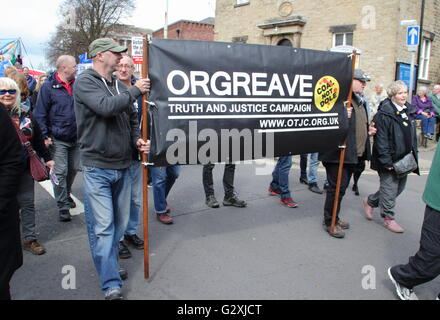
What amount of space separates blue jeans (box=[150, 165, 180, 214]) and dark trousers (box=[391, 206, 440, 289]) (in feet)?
9.29

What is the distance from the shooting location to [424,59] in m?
16.4

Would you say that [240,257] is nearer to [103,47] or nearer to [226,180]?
[226,180]

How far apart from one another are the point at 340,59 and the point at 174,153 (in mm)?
2189

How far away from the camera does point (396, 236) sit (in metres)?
4.52

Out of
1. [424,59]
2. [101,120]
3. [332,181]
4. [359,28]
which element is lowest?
[332,181]

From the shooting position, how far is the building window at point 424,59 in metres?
16.1

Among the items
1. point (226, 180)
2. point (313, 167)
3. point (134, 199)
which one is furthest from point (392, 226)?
point (134, 199)

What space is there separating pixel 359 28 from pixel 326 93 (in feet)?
42.6

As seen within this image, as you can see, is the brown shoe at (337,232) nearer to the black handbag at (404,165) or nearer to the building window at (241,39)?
the black handbag at (404,165)

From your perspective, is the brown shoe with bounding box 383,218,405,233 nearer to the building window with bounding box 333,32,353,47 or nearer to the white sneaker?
the white sneaker

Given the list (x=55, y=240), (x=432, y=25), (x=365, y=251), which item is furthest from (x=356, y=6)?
(x=55, y=240)

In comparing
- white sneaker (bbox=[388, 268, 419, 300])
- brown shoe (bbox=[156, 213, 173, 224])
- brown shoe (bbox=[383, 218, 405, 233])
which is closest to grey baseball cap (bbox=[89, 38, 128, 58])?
brown shoe (bbox=[156, 213, 173, 224])
